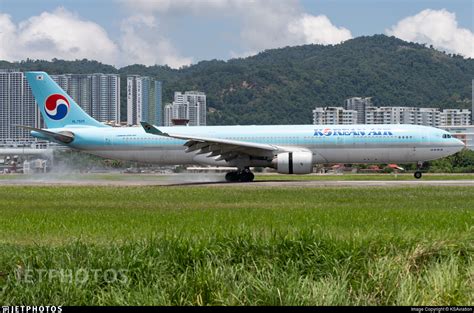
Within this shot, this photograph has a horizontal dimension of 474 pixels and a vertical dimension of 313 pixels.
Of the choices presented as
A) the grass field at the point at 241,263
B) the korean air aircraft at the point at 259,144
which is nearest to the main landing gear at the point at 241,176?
the korean air aircraft at the point at 259,144

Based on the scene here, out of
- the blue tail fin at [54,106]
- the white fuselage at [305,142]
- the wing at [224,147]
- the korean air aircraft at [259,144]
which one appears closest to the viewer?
the wing at [224,147]

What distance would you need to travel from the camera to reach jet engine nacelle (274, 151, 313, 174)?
43.6 metres

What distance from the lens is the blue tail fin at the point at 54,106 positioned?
4909cm

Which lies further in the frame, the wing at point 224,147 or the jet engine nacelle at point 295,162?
the jet engine nacelle at point 295,162

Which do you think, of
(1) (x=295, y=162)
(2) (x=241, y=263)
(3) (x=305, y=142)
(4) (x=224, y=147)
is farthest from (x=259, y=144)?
(2) (x=241, y=263)

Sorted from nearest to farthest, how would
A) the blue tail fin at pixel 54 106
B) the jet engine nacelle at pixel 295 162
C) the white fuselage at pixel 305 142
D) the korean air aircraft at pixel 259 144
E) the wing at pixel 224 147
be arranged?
1. the wing at pixel 224 147
2. the jet engine nacelle at pixel 295 162
3. the korean air aircraft at pixel 259 144
4. the white fuselage at pixel 305 142
5. the blue tail fin at pixel 54 106

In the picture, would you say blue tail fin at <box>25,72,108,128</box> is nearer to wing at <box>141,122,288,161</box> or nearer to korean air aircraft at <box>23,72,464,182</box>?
korean air aircraft at <box>23,72,464,182</box>

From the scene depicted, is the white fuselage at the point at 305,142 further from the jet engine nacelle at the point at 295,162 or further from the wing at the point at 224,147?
the jet engine nacelle at the point at 295,162

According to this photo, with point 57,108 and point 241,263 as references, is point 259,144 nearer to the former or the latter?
point 57,108

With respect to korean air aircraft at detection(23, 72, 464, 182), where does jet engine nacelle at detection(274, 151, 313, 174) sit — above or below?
below

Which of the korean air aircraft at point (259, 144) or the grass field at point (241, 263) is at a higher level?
the korean air aircraft at point (259, 144)

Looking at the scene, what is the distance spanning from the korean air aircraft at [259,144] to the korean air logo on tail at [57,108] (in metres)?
0.06

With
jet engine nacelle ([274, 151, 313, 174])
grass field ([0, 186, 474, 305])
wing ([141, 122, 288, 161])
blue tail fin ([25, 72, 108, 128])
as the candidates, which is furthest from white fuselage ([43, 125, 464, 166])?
grass field ([0, 186, 474, 305])

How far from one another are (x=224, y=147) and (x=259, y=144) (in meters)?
2.18
